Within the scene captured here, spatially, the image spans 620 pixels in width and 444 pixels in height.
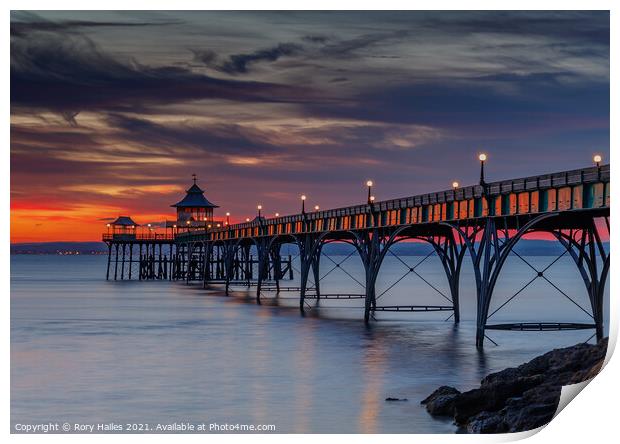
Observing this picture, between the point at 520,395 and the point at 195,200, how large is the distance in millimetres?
156741

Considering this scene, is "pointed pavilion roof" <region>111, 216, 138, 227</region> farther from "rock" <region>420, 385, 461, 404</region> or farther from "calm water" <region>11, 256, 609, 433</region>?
"rock" <region>420, 385, 461, 404</region>

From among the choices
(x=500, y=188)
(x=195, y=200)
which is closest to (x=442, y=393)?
(x=500, y=188)

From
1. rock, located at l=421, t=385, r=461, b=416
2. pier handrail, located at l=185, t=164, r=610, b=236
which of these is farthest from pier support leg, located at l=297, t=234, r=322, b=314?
rock, located at l=421, t=385, r=461, b=416

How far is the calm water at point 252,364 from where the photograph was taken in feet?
124

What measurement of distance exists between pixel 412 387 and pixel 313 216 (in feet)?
144

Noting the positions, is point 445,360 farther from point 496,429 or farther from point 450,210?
point 496,429

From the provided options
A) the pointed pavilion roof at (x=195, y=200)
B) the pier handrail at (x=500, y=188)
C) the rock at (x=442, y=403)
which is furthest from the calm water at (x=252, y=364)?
the pointed pavilion roof at (x=195, y=200)

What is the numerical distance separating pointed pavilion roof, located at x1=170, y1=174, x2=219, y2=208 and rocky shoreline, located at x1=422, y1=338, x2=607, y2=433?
15029 cm

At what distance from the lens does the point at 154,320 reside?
81.1m

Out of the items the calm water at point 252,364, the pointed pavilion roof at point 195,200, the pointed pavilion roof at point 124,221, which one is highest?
the pointed pavilion roof at point 195,200

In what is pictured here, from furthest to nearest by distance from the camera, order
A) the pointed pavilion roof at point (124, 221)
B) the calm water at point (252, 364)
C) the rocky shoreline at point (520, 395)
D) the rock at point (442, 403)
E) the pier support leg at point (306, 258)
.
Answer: the pointed pavilion roof at point (124, 221) < the pier support leg at point (306, 258) < the calm water at point (252, 364) < the rock at point (442, 403) < the rocky shoreline at point (520, 395)

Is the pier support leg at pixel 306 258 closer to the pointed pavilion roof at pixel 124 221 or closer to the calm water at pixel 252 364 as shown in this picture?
the calm water at pixel 252 364

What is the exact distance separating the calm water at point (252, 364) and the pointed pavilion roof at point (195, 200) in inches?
3750
